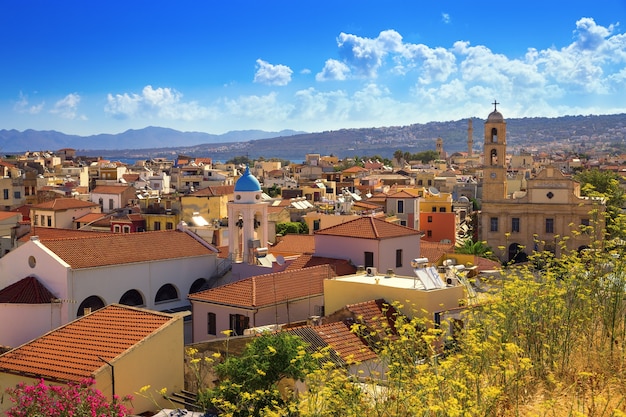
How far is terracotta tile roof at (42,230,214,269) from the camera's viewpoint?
23172 millimetres

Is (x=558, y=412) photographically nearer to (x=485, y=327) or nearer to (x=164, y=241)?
(x=485, y=327)

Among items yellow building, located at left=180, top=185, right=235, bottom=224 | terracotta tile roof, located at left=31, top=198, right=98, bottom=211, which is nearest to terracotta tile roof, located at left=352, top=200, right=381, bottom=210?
yellow building, located at left=180, top=185, right=235, bottom=224

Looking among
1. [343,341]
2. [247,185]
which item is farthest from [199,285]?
[343,341]

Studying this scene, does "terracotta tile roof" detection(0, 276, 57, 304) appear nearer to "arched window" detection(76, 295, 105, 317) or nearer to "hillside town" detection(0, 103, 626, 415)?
"hillside town" detection(0, 103, 626, 415)

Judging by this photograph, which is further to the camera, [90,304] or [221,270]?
[221,270]

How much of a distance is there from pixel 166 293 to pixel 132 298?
4.49 ft

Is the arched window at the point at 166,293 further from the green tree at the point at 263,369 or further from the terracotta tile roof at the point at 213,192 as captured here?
the terracotta tile roof at the point at 213,192

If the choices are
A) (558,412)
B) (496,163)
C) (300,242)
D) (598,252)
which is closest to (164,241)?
(300,242)

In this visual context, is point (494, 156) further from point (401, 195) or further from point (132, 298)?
point (132, 298)

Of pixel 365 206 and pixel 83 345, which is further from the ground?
pixel 83 345

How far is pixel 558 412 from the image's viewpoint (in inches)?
288

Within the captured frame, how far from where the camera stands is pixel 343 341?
545 inches

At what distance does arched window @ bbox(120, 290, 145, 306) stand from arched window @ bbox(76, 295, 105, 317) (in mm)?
913

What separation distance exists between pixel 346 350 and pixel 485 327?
5.02 meters
